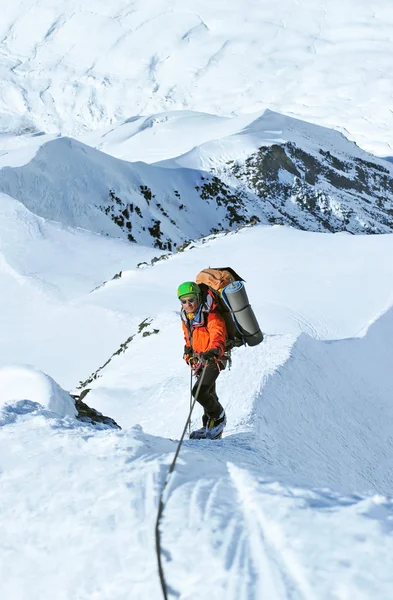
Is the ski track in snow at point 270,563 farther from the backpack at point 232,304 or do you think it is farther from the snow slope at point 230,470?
the backpack at point 232,304

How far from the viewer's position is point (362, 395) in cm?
1124

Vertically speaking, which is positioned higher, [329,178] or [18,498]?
[18,498]

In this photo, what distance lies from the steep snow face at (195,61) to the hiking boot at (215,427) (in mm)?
102943

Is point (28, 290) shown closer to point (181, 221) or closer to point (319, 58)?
point (181, 221)

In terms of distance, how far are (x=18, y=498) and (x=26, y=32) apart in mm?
169550

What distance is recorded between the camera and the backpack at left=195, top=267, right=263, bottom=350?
6496mm

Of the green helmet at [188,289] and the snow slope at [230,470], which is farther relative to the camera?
the green helmet at [188,289]

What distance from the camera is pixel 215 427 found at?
23.3 ft

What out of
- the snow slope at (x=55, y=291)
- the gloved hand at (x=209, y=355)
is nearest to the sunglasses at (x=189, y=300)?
the gloved hand at (x=209, y=355)

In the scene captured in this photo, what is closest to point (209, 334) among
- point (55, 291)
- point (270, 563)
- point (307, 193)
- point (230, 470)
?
point (230, 470)

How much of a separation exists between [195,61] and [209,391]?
486ft

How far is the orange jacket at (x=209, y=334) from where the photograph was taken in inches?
256

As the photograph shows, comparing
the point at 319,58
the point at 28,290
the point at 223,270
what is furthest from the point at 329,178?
the point at 319,58

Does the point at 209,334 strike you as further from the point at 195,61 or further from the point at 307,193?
the point at 195,61
